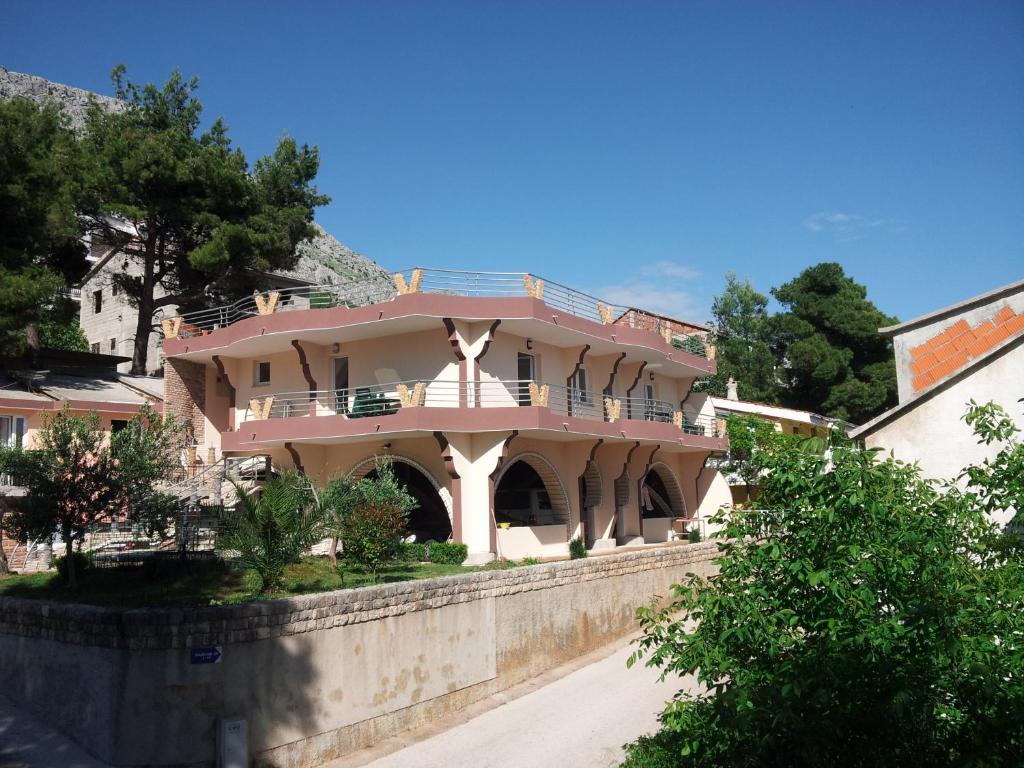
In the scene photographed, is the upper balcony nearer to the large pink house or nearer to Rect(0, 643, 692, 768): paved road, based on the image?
the large pink house

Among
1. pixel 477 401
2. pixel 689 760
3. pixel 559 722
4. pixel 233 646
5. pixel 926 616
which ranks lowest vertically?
pixel 559 722

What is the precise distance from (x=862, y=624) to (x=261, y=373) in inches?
952

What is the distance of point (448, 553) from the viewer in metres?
21.4

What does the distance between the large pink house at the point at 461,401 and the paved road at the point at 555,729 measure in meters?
5.50

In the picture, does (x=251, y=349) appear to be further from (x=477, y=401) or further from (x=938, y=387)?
(x=938, y=387)

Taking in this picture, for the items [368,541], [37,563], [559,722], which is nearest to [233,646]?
[368,541]

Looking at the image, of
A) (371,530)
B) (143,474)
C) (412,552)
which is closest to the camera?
(143,474)

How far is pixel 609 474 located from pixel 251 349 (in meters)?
12.3

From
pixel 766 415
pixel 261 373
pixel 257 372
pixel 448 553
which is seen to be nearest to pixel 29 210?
pixel 257 372

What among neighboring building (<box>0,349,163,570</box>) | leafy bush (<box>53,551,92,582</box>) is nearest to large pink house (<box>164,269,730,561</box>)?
neighboring building (<box>0,349,163,570</box>)

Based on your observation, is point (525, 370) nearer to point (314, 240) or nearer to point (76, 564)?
point (76, 564)

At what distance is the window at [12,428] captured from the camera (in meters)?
25.9

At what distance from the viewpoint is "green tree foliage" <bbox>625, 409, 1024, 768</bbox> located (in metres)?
6.41

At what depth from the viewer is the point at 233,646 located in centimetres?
1215
